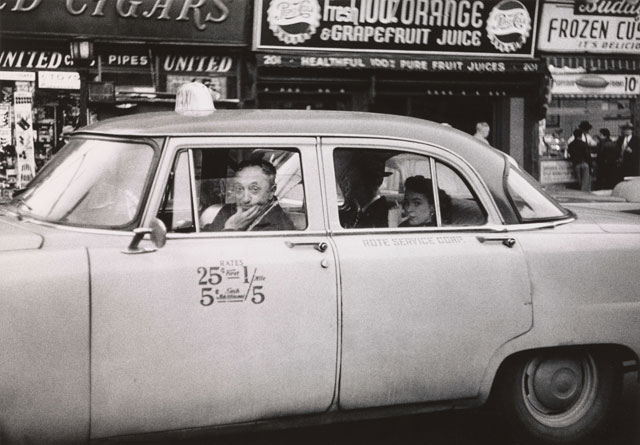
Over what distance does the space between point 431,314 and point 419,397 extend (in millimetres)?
402

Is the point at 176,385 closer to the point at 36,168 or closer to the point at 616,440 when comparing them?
the point at 616,440

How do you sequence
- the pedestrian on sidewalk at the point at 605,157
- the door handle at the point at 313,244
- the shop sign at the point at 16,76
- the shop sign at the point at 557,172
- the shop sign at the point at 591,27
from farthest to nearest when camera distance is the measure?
1. the pedestrian on sidewalk at the point at 605,157
2. the shop sign at the point at 557,172
3. the shop sign at the point at 591,27
4. the shop sign at the point at 16,76
5. the door handle at the point at 313,244

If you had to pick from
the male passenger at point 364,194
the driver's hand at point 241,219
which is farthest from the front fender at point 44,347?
the male passenger at point 364,194

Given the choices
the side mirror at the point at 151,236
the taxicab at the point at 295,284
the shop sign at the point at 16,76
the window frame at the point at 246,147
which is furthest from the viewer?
the shop sign at the point at 16,76

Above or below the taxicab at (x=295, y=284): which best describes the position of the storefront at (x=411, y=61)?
above

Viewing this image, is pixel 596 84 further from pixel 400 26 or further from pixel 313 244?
pixel 313 244

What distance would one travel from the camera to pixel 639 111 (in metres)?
17.1

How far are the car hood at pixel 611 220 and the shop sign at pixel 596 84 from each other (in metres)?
11.2

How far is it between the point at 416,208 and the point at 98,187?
1538 mm

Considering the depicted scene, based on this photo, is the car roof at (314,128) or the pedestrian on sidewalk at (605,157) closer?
the car roof at (314,128)

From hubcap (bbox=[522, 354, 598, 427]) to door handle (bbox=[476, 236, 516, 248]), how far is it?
2.06 feet

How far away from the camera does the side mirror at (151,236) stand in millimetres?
3996

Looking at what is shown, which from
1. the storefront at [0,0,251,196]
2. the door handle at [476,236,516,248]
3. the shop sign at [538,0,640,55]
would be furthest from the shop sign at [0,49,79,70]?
the door handle at [476,236,516,248]

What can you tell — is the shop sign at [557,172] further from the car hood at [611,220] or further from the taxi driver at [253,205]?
the taxi driver at [253,205]
